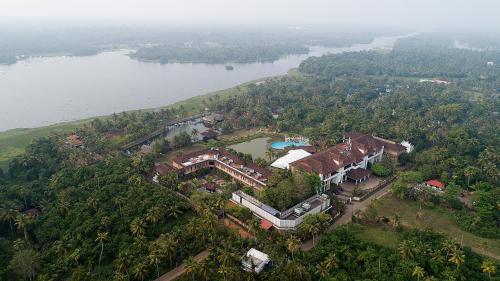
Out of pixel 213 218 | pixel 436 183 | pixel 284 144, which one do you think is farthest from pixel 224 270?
pixel 284 144

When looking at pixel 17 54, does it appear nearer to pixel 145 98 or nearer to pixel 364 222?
pixel 145 98

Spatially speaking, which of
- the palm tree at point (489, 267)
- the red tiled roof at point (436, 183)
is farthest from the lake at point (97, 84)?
the palm tree at point (489, 267)

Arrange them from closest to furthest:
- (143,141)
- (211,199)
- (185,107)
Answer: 1. (211,199)
2. (143,141)
3. (185,107)

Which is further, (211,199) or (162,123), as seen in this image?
(162,123)

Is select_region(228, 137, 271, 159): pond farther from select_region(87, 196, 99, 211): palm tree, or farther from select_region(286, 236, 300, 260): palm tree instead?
select_region(286, 236, 300, 260): palm tree

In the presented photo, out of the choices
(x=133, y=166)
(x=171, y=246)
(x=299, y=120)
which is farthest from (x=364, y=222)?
(x=299, y=120)

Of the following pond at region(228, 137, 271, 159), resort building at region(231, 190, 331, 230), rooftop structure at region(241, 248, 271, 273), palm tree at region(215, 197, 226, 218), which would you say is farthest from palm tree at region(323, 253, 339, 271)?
pond at region(228, 137, 271, 159)
